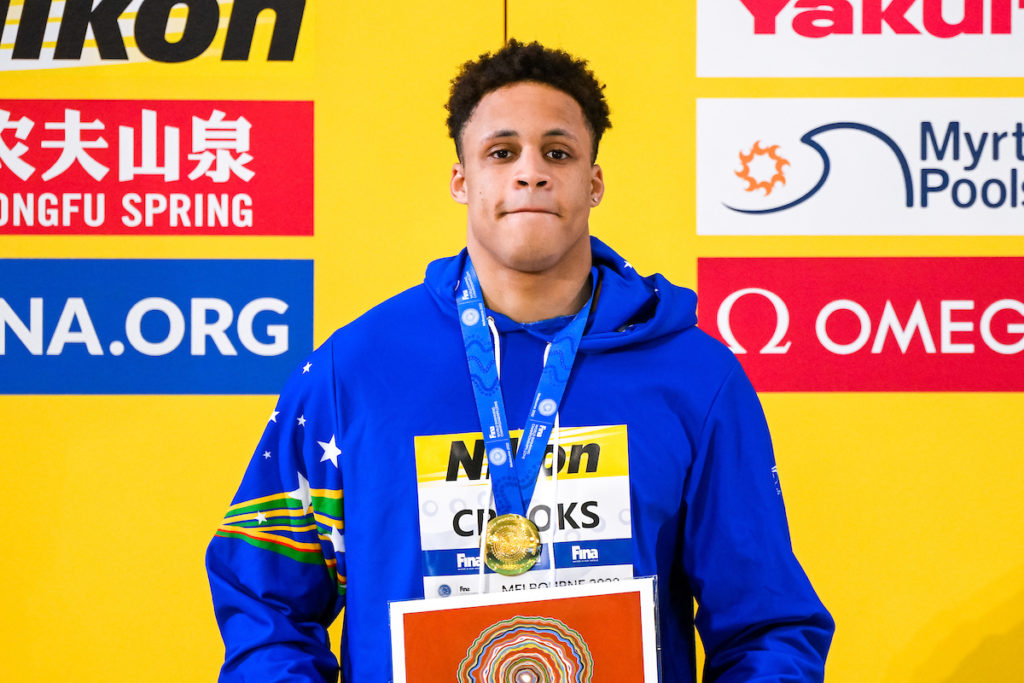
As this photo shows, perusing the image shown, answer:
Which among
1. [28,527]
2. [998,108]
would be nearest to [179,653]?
[28,527]

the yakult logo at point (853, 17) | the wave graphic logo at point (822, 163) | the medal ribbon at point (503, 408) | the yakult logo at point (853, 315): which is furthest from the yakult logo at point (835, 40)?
the medal ribbon at point (503, 408)

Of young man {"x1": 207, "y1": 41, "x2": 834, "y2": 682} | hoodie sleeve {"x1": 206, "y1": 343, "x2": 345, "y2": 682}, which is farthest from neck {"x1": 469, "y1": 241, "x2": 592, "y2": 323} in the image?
hoodie sleeve {"x1": 206, "y1": 343, "x2": 345, "y2": 682}

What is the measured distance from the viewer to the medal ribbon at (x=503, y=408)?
4.51 ft

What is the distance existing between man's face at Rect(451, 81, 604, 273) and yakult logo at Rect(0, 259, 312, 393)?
3.39ft

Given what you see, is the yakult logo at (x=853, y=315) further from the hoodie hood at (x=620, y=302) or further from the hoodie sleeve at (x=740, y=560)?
the hoodie sleeve at (x=740, y=560)

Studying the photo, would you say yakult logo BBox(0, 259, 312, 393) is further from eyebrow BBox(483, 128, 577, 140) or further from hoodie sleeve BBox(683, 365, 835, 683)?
hoodie sleeve BBox(683, 365, 835, 683)

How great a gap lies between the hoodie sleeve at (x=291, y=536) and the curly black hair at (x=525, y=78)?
399mm

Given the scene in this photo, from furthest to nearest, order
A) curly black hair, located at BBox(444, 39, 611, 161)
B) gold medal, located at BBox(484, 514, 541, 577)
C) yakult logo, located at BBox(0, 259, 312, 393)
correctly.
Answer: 1. yakult logo, located at BBox(0, 259, 312, 393)
2. curly black hair, located at BBox(444, 39, 611, 161)
3. gold medal, located at BBox(484, 514, 541, 577)

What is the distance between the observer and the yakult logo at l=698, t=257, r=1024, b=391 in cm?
240

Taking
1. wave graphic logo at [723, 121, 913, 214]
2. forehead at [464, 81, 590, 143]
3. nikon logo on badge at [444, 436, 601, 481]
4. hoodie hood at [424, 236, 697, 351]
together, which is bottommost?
nikon logo on badge at [444, 436, 601, 481]

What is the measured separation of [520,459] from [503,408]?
7cm

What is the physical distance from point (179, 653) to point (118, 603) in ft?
0.57

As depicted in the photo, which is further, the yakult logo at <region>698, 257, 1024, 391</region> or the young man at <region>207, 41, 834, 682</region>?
the yakult logo at <region>698, 257, 1024, 391</region>

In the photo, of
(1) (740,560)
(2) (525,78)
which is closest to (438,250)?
(2) (525,78)
